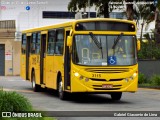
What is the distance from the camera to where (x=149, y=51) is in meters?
35.9

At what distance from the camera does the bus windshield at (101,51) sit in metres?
20.0

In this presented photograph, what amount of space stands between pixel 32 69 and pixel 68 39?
25.6 ft

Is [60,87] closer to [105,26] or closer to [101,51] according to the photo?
[101,51]

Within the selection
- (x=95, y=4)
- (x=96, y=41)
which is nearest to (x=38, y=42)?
(x=96, y=41)

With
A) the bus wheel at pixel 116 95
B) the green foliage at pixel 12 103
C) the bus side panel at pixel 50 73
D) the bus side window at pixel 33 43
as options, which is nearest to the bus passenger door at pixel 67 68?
the bus side panel at pixel 50 73

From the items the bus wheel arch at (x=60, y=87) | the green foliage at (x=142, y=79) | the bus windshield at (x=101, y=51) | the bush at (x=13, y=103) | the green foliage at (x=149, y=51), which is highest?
the bus windshield at (x=101, y=51)

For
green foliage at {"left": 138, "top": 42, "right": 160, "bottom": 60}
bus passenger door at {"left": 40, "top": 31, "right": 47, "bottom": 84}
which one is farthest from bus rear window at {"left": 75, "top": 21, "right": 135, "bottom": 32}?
green foliage at {"left": 138, "top": 42, "right": 160, "bottom": 60}

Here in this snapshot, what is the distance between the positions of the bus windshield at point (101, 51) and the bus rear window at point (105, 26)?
0.28 m

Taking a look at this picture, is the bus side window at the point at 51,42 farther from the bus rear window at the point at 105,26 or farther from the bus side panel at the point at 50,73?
the bus rear window at the point at 105,26

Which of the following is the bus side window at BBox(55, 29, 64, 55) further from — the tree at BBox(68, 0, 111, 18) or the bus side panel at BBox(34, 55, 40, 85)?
the tree at BBox(68, 0, 111, 18)

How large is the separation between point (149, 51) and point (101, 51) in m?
16.1

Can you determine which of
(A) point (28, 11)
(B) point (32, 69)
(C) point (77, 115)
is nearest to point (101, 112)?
(C) point (77, 115)

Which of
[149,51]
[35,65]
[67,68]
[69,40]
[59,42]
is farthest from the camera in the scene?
[149,51]

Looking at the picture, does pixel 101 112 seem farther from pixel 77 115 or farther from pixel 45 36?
pixel 45 36
